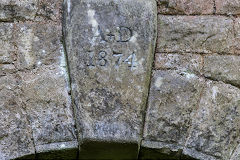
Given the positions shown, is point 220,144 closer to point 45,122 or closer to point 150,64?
point 150,64

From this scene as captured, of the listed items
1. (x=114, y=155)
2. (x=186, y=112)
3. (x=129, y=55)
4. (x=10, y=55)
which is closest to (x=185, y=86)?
(x=186, y=112)

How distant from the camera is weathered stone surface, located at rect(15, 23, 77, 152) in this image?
2000 millimetres

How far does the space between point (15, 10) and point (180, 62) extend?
771 mm

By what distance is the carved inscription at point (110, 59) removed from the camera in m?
2.00

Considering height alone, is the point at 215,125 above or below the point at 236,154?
above

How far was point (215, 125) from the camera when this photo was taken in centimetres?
203

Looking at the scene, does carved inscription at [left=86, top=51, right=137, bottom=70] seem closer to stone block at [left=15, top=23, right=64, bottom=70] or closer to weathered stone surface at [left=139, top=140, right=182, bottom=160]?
stone block at [left=15, top=23, right=64, bottom=70]

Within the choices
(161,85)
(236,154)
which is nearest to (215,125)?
(236,154)

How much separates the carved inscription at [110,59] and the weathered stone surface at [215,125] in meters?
0.36

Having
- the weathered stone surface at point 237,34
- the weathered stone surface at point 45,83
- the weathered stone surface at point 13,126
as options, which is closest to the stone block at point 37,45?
the weathered stone surface at point 45,83

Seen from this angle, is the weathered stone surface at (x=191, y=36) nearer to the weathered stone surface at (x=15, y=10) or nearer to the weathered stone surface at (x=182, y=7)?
the weathered stone surface at (x=182, y=7)

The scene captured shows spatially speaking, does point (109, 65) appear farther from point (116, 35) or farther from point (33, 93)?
point (33, 93)

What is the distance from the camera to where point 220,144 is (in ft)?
6.66

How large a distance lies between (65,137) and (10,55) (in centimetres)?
43
